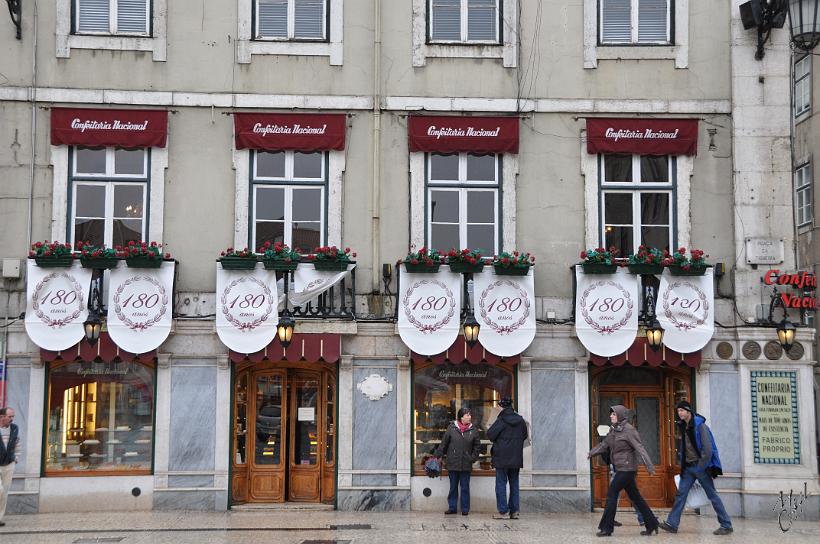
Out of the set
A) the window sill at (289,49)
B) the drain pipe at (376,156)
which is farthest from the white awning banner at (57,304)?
the drain pipe at (376,156)

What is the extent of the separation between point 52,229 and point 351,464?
6031mm

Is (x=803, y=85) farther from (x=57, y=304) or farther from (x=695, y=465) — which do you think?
(x=57, y=304)

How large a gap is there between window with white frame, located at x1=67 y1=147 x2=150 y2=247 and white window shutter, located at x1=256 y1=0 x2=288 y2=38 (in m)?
2.76

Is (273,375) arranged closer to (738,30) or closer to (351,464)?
(351,464)

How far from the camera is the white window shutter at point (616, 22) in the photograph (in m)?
17.4


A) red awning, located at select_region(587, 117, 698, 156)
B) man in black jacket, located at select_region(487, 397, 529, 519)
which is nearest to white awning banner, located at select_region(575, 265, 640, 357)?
man in black jacket, located at select_region(487, 397, 529, 519)

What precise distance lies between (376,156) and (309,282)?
2.36 metres

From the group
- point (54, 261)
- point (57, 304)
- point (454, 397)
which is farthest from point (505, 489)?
point (54, 261)

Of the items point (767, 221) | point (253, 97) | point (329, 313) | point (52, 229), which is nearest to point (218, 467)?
point (329, 313)

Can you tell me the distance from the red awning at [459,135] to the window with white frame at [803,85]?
42.3 ft

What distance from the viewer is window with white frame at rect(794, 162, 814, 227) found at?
26344 mm

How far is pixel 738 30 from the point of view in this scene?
680 inches

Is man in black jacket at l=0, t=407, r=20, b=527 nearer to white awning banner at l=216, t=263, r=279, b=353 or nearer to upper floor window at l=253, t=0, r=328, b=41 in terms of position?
white awning banner at l=216, t=263, r=279, b=353

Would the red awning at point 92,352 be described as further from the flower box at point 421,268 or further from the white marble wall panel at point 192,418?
the flower box at point 421,268
